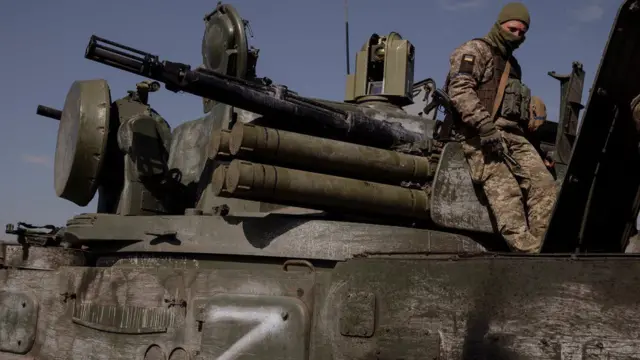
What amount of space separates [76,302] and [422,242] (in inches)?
104

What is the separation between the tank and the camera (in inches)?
165

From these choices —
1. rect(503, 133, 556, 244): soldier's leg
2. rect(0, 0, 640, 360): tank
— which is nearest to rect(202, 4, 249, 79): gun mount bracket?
rect(0, 0, 640, 360): tank

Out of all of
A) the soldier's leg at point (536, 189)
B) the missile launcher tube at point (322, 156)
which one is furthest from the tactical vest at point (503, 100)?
the missile launcher tube at point (322, 156)

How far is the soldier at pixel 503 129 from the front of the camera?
5.54 m

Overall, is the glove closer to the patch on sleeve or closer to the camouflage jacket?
the camouflage jacket

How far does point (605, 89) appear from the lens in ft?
14.6

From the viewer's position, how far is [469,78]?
5.69 meters

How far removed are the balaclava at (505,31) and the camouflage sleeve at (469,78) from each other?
11 centimetres

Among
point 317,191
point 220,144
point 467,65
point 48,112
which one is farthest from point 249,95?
point 48,112

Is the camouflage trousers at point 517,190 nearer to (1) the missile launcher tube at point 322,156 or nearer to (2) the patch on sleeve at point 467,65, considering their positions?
(2) the patch on sleeve at point 467,65

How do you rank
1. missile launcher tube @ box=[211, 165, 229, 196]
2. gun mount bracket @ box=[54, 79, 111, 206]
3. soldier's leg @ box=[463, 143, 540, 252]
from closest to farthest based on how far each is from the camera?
soldier's leg @ box=[463, 143, 540, 252] → missile launcher tube @ box=[211, 165, 229, 196] → gun mount bracket @ box=[54, 79, 111, 206]

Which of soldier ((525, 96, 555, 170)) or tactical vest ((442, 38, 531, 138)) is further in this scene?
soldier ((525, 96, 555, 170))

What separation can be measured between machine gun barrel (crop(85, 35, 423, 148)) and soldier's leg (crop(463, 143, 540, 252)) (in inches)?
46.0

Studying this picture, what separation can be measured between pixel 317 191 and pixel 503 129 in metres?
1.38
